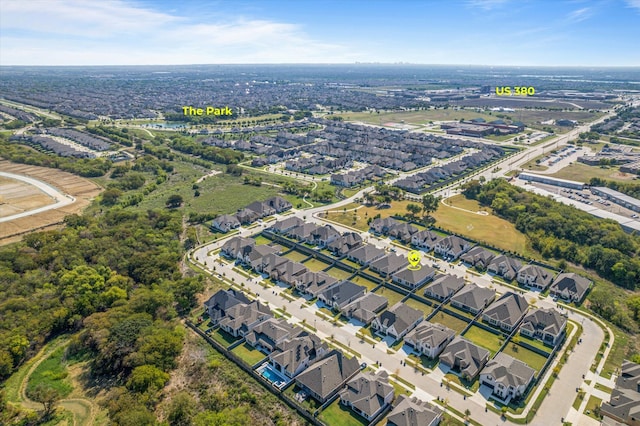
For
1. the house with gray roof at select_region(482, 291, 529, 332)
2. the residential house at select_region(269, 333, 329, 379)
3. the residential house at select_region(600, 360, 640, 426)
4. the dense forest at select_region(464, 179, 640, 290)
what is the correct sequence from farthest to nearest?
the dense forest at select_region(464, 179, 640, 290) → the house with gray roof at select_region(482, 291, 529, 332) → the residential house at select_region(269, 333, 329, 379) → the residential house at select_region(600, 360, 640, 426)

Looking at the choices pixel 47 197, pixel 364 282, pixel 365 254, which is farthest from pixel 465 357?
pixel 47 197

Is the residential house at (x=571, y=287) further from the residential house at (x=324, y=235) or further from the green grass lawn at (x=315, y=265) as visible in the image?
the residential house at (x=324, y=235)

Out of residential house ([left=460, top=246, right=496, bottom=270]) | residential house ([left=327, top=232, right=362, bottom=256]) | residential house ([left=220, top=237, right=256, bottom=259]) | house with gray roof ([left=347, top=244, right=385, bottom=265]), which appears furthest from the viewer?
residential house ([left=327, top=232, right=362, bottom=256])

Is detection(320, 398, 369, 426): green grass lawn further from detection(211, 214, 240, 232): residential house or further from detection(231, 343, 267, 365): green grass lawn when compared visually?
detection(211, 214, 240, 232): residential house

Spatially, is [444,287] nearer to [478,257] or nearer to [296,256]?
[478,257]

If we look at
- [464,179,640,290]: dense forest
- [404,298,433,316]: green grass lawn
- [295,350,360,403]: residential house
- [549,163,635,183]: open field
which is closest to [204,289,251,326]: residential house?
[295,350,360,403]: residential house

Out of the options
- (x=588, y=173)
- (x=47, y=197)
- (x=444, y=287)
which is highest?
(x=588, y=173)
